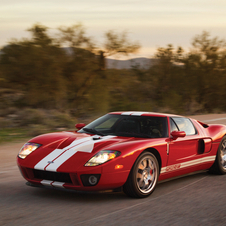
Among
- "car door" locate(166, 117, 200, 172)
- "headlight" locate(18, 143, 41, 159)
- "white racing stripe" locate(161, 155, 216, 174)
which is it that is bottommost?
"white racing stripe" locate(161, 155, 216, 174)

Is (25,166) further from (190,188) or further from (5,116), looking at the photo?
(5,116)

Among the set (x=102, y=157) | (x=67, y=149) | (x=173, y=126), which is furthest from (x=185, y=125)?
(x=67, y=149)

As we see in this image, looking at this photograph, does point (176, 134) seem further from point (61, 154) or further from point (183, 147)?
point (61, 154)

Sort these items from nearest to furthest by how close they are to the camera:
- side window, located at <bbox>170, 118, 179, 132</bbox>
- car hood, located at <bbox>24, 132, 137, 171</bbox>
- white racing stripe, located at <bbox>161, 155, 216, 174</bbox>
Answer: car hood, located at <bbox>24, 132, 137, 171</bbox>
white racing stripe, located at <bbox>161, 155, 216, 174</bbox>
side window, located at <bbox>170, 118, 179, 132</bbox>

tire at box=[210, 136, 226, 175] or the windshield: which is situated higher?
the windshield

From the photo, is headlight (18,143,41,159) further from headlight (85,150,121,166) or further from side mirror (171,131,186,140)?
side mirror (171,131,186,140)

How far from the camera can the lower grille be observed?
4.76 m

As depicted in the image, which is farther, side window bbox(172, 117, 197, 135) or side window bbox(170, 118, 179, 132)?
side window bbox(172, 117, 197, 135)

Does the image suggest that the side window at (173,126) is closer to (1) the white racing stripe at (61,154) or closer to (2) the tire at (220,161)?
(2) the tire at (220,161)

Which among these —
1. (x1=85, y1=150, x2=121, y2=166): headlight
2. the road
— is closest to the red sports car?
(x1=85, y1=150, x2=121, y2=166): headlight

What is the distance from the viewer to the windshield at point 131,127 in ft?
19.5

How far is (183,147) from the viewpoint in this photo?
19.9ft

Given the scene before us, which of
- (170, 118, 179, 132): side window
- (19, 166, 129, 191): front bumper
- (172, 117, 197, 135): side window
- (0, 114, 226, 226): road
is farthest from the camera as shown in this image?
(172, 117, 197, 135): side window

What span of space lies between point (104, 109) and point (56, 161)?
17629 millimetres
